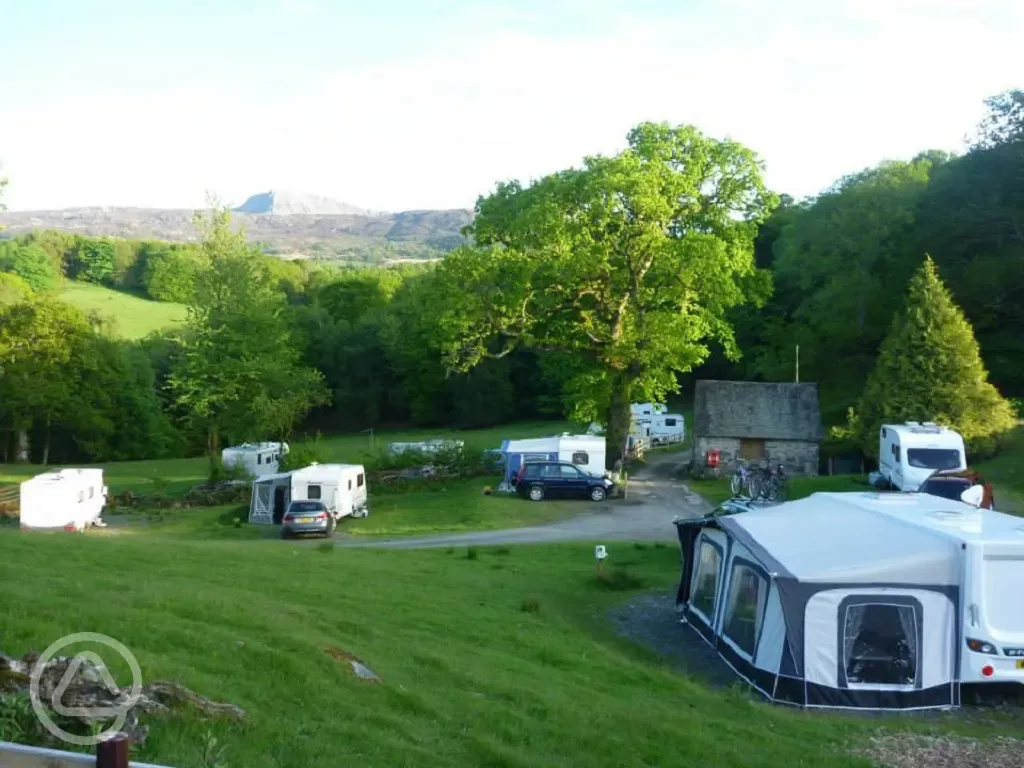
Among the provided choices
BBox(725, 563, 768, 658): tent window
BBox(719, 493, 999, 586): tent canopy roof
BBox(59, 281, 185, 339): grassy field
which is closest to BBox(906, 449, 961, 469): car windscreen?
BBox(719, 493, 999, 586): tent canopy roof

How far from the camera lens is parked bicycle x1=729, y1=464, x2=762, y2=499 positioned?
102 feet

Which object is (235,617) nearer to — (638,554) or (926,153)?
→ (638,554)

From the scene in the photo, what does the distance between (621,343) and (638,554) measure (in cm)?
1490

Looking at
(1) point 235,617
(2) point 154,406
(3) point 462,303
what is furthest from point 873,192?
(1) point 235,617

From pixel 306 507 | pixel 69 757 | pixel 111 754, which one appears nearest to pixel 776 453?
pixel 306 507

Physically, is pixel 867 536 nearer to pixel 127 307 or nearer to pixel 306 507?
pixel 306 507

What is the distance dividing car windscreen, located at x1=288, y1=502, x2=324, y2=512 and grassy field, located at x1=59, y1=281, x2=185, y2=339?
205ft

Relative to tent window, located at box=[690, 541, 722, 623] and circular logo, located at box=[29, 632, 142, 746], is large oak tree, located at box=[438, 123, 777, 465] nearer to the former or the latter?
tent window, located at box=[690, 541, 722, 623]

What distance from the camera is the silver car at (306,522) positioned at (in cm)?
2869

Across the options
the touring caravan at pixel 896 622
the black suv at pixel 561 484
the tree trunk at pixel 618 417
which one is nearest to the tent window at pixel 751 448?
the tree trunk at pixel 618 417

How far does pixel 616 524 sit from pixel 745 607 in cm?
1541

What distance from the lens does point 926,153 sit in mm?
67812

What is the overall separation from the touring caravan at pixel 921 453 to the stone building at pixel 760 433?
653 cm

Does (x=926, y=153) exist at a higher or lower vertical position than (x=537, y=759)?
higher
